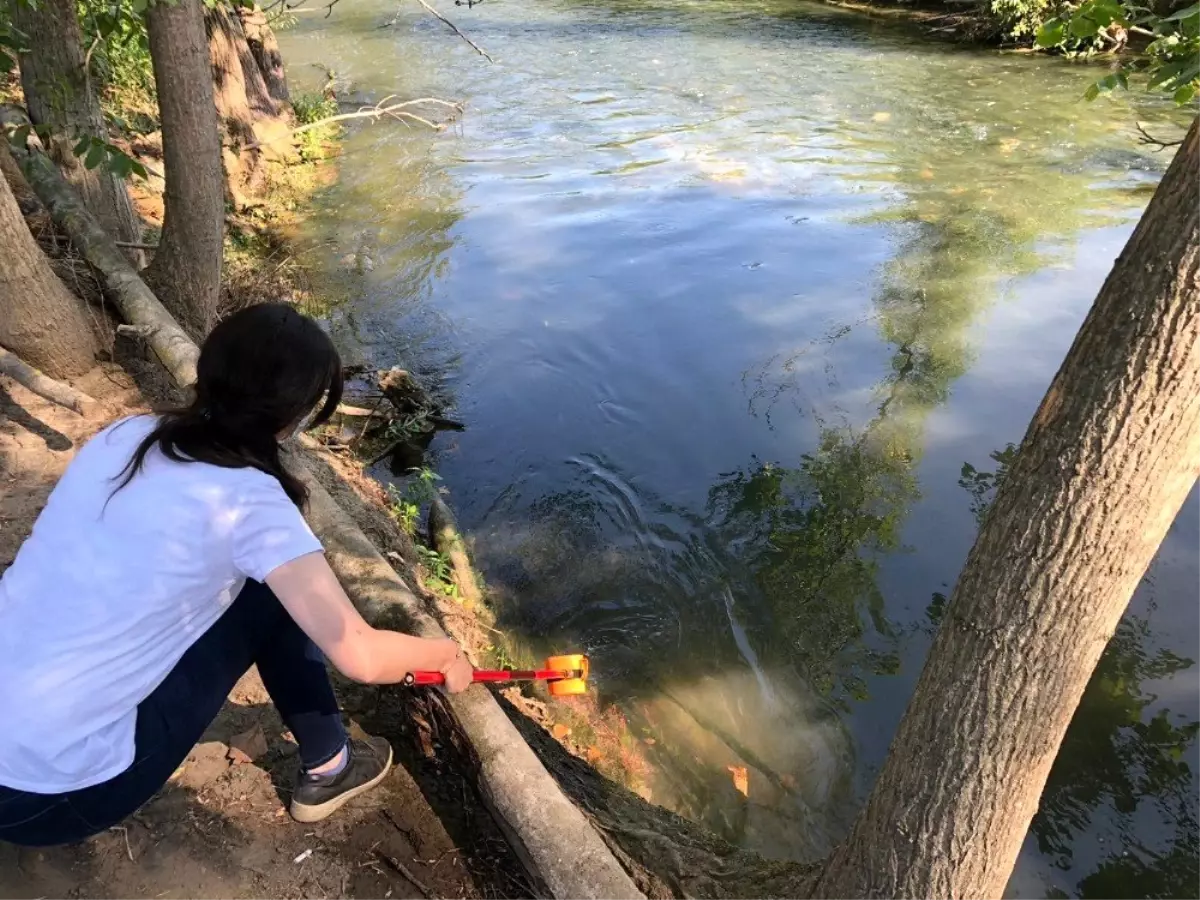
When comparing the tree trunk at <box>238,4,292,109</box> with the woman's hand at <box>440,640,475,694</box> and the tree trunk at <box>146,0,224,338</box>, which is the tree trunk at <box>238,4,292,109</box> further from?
the woman's hand at <box>440,640,475,694</box>

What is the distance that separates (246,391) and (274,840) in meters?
1.50

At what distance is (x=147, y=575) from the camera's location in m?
1.77

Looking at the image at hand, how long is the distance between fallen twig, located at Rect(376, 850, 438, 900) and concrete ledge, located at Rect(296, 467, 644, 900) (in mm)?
274

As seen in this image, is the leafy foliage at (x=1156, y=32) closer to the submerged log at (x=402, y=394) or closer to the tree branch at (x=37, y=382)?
the tree branch at (x=37, y=382)

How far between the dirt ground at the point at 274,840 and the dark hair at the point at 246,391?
129 cm

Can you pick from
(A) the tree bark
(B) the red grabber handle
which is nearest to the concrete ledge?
(B) the red grabber handle

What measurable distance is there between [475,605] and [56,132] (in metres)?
3.81

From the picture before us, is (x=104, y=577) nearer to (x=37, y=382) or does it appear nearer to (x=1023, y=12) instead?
(x=37, y=382)

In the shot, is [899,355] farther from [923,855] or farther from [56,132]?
[56,132]

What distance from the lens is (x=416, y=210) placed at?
10344 millimetres

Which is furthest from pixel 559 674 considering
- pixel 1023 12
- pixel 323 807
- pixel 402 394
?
pixel 1023 12

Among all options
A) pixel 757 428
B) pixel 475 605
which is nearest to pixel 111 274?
pixel 475 605

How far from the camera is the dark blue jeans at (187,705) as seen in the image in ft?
6.13

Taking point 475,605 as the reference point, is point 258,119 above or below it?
above
